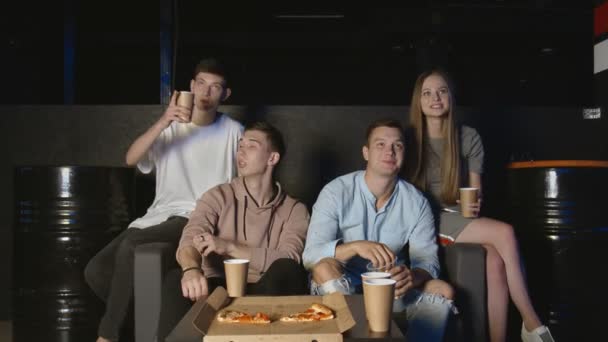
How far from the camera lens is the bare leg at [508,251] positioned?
8.33 ft

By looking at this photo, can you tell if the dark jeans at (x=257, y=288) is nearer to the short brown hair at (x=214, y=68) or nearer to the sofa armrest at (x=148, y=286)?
the sofa armrest at (x=148, y=286)

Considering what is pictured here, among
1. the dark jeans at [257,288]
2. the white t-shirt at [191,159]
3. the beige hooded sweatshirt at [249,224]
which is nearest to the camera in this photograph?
the dark jeans at [257,288]

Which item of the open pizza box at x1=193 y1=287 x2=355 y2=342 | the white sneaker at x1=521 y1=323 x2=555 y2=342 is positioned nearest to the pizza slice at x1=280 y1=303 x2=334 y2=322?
the open pizza box at x1=193 y1=287 x2=355 y2=342

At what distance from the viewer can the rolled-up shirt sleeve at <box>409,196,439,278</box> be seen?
240 cm

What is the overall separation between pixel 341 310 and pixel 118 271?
4.04 feet

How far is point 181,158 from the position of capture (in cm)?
299

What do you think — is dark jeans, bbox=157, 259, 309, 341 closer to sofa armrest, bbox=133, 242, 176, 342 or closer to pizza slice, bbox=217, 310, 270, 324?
sofa armrest, bbox=133, 242, 176, 342

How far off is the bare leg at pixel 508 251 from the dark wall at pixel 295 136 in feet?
2.99

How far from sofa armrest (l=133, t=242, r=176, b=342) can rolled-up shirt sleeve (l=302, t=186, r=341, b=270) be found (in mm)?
553

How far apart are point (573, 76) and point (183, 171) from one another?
30.3 ft

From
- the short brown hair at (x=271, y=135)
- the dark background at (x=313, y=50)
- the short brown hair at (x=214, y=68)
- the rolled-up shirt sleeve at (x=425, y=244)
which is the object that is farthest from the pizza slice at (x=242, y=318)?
the dark background at (x=313, y=50)

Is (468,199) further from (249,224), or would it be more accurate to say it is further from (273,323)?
(273,323)

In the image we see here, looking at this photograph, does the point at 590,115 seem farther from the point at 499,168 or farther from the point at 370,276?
the point at 370,276

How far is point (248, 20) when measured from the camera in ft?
29.9
